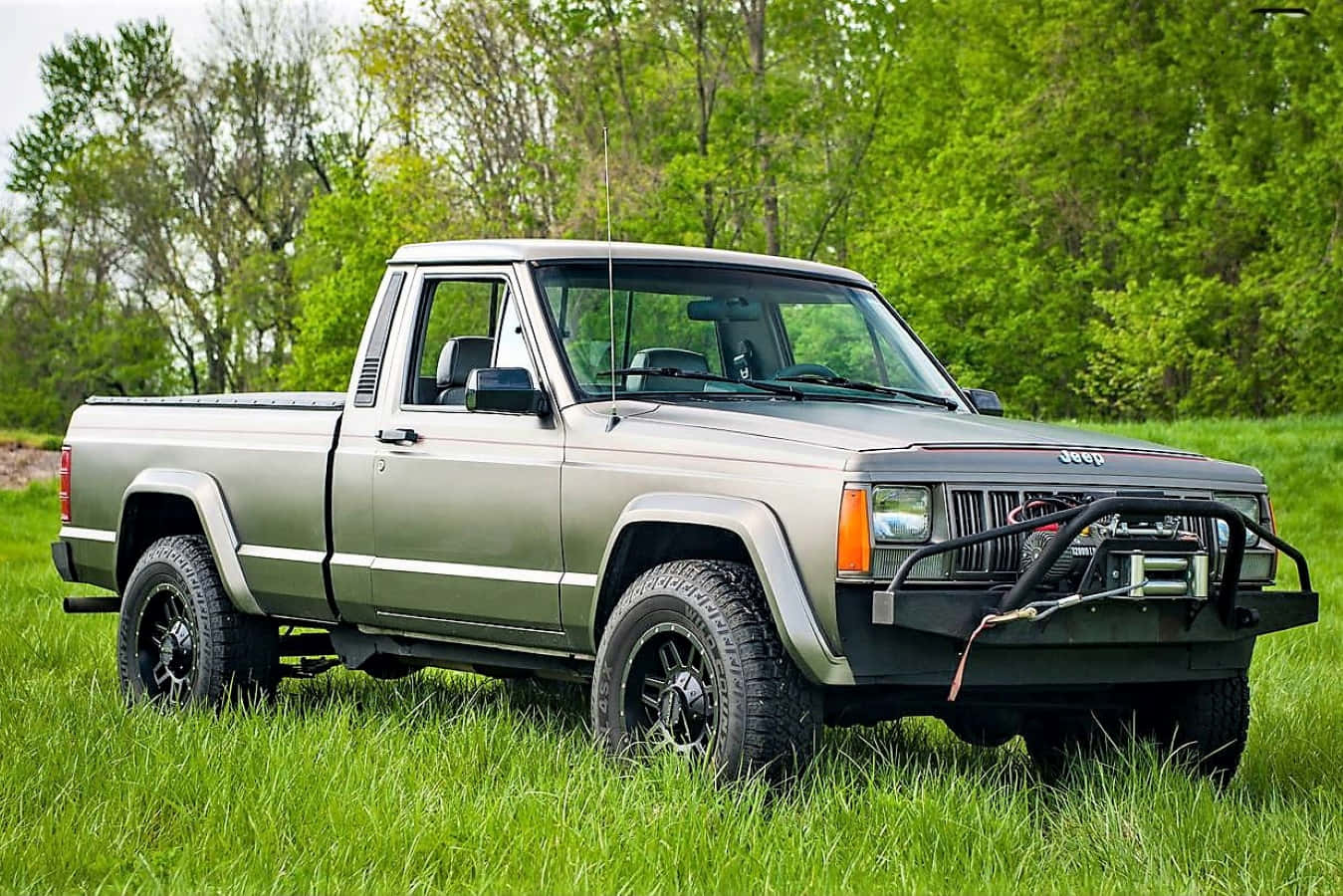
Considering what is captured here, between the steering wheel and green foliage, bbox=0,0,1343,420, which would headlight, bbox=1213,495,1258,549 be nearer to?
the steering wheel

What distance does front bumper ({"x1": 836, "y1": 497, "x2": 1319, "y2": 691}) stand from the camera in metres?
5.22

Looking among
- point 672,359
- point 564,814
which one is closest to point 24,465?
point 672,359

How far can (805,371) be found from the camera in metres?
6.95

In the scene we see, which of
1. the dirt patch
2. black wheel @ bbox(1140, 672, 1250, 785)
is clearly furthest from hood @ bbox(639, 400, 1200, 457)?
the dirt patch

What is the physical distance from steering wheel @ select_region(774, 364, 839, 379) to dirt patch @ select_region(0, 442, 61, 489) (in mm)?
19841

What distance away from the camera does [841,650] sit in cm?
533

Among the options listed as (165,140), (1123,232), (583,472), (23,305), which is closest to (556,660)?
(583,472)

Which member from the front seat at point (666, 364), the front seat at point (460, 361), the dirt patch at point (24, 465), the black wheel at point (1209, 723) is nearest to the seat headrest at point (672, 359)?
the front seat at point (666, 364)

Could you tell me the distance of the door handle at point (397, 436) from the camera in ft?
22.8

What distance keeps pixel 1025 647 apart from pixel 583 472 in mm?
1613

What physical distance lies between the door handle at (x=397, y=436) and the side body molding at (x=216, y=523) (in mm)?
1095

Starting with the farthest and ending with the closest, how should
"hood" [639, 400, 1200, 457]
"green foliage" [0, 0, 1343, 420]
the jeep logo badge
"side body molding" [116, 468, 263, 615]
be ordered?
"green foliage" [0, 0, 1343, 420] → "side body molding" [116, 468, 263, 615] → the jeep logo badge → "hood" [639, 400, 1200, 457]

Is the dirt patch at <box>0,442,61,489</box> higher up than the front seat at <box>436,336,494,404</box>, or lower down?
lower down

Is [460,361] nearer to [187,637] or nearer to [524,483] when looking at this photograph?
[524,483]
